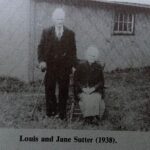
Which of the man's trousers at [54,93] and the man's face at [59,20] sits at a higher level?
the man's face at [59,20]

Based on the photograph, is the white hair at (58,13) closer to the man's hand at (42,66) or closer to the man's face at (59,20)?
the man's face at (59,20)

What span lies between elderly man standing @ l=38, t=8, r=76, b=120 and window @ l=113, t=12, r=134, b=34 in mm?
264

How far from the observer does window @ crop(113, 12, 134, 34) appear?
2.66 m

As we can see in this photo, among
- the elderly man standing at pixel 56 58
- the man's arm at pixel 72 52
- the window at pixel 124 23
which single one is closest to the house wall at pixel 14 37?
the elderly man standing at pixel 56 58

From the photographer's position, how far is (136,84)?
272 centimetres

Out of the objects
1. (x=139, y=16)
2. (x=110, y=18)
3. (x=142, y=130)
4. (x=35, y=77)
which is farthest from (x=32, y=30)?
(x=142, y=130)

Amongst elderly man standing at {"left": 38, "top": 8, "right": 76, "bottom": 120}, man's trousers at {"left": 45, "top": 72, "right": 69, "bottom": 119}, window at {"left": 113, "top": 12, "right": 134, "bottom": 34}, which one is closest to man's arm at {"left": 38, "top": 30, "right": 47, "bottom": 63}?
elderly man standing at {"left": 38, "top": 8, "right": 76, "bottom": 120}

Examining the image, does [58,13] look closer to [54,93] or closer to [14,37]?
[14,37]

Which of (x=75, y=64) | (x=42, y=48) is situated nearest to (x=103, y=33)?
(x=75, y=64)

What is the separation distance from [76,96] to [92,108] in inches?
4.7

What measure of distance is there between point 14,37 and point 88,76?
19.6 inches

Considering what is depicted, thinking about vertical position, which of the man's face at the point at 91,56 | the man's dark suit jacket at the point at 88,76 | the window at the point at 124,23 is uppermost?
the window at the point at 124,23

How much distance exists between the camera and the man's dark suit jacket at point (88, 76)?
268cm

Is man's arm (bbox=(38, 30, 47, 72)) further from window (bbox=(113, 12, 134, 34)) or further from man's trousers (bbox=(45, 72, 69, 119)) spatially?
window (bbox=(113, 12, 134, 34))
